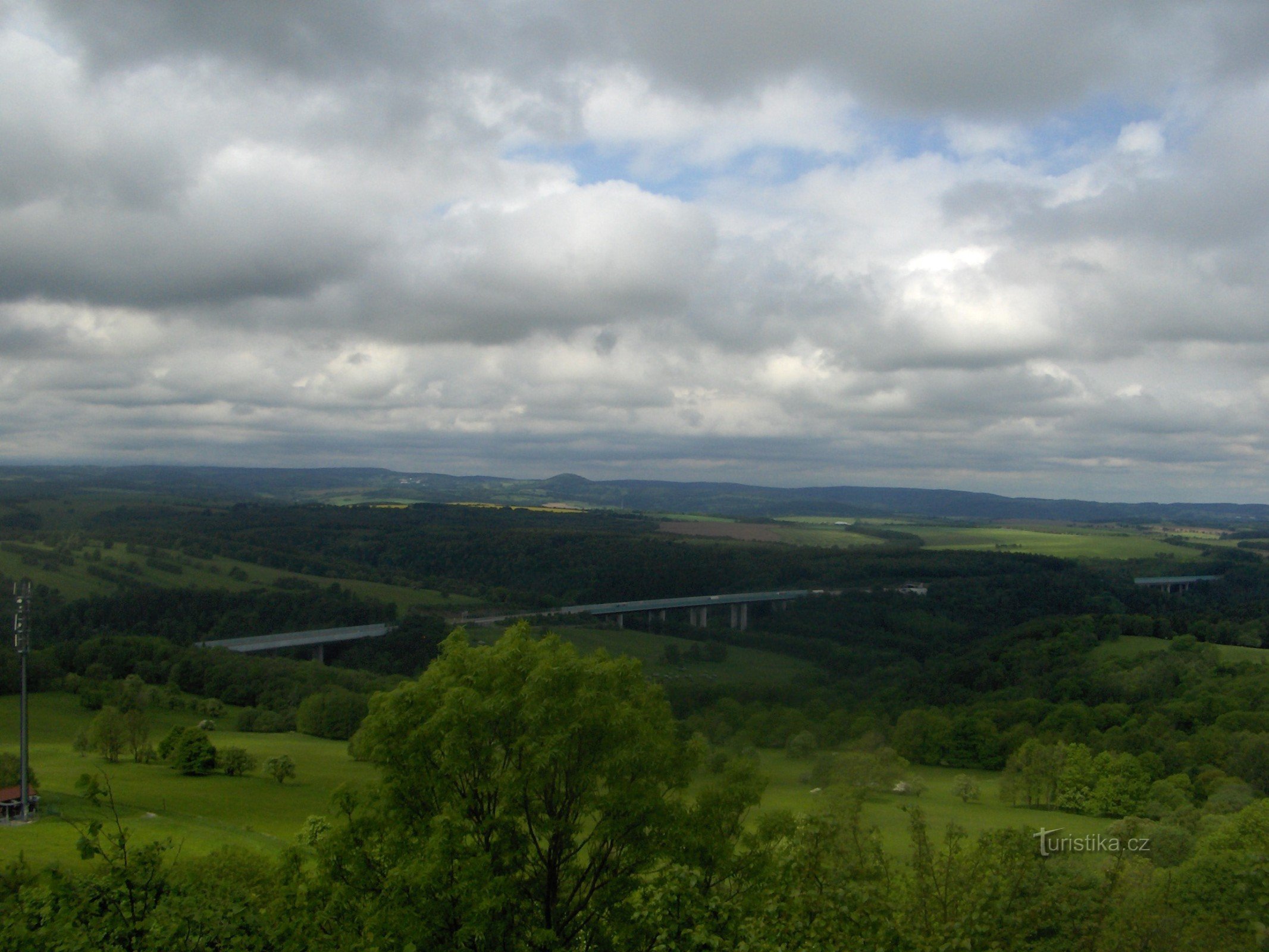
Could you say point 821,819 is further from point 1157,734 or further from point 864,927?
point 1157,734

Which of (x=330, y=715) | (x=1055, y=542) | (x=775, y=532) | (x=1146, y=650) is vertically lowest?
(x=330, y=715)

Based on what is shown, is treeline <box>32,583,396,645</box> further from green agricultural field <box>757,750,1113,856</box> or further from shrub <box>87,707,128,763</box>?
green agricultural field <box>757,750,1113,856</box>

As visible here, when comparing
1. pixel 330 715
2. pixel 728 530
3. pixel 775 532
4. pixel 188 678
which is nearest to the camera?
pixel 330 715

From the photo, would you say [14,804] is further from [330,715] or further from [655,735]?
[655,735]

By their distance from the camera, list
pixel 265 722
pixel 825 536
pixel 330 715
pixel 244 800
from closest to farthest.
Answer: pixel 244 800 < pixel 330 715 < pixel 265 722 < pixel 825 536

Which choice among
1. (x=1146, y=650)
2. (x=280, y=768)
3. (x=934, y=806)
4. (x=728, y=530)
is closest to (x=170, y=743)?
(x=280, y=768)

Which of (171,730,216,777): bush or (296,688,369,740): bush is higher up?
Result: (171,730,216,777): bush

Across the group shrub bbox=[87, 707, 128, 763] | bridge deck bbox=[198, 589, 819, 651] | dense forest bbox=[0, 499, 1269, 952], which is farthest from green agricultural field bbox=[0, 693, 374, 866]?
bridge deck bbox=[198, 589, 819, 651]

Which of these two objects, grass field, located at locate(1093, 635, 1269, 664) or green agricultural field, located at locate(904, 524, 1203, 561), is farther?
green agricultural field, located at locate(904, 524, 1203, 561)
